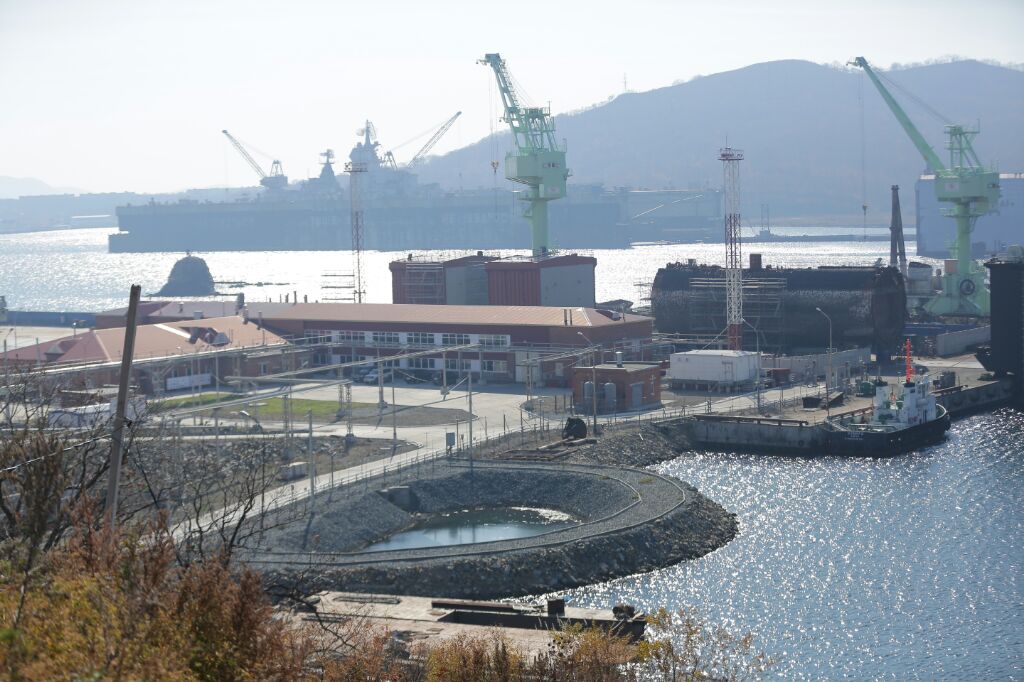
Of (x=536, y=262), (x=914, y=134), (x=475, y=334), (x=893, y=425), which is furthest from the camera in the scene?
(x=914, y=134)

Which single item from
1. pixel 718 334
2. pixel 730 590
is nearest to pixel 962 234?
pixel 718 334

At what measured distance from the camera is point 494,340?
1174 inches

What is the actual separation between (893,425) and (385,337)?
40.7 ft

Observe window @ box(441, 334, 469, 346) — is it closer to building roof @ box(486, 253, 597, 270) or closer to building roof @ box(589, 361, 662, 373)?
building roof @ box(589, 361, 662, 373)

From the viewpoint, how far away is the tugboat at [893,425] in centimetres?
2294

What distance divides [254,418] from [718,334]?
13.7 meters

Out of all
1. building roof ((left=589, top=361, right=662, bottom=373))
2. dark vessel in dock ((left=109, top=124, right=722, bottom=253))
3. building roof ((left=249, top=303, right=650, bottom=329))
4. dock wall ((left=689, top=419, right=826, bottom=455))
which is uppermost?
dark vessel in dock ((left=109, top=124, right=722, bottom=253))

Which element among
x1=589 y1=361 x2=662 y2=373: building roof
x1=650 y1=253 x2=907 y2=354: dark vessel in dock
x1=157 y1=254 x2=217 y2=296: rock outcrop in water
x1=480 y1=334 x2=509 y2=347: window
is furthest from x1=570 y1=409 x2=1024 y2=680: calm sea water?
x1=157 y1=254 x2=217 y2=296: rock outcrop in water

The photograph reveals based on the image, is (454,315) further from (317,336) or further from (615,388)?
(615,388)

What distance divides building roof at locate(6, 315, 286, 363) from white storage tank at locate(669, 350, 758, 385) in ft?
29.1

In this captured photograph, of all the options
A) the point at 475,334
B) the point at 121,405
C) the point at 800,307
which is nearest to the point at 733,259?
the point at 800,307

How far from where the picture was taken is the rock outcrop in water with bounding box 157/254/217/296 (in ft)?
210

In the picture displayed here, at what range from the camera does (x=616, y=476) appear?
1953 cm

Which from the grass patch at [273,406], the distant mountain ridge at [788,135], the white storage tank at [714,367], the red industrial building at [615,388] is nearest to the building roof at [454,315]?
the white storage tank at [714,367]
